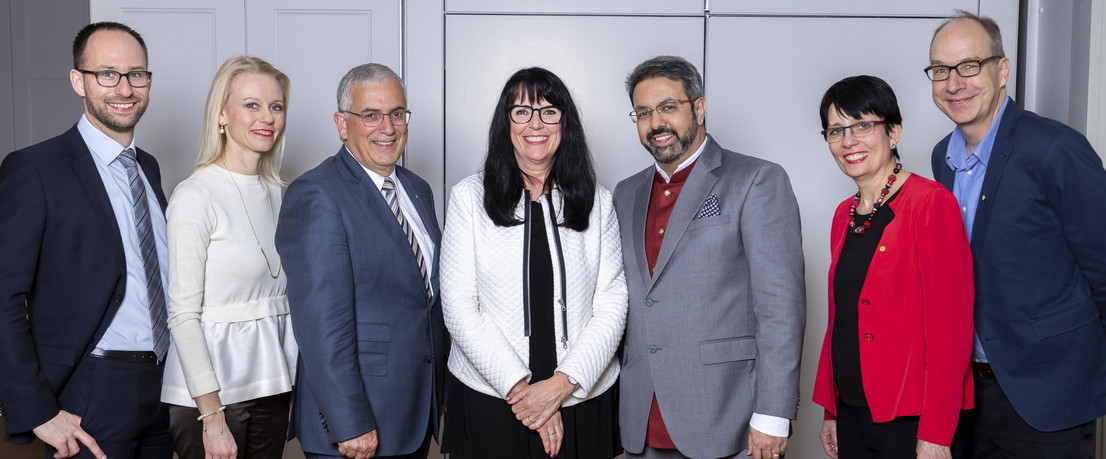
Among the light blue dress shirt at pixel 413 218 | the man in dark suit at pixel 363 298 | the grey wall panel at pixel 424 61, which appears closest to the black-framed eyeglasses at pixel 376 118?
the man in dark suit at pixel 363 298

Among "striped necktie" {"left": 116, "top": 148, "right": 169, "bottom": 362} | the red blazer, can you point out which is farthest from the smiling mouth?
"striped necktie" {"left": 116, "top": 148, "right": 169, "bottom": 362}

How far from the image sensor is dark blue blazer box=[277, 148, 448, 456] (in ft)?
6.64

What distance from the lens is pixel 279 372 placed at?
7.52 feet

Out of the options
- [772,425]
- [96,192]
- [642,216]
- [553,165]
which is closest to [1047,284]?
[772,425]

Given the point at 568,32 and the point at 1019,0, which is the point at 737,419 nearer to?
the point at 568,32

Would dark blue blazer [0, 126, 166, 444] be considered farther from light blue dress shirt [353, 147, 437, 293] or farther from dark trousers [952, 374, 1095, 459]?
dark trousers [952, 374, 1095, 459]

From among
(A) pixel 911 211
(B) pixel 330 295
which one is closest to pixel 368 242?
(B) pixel 330 295

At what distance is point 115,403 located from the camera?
217 centimetres

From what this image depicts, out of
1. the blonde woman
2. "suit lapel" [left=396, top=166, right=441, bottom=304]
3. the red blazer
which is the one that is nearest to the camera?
the red blazer

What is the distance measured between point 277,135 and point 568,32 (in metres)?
1.84

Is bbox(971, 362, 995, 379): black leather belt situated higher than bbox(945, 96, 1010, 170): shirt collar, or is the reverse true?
bbox(945, 96, 1010, 170): shirt collar

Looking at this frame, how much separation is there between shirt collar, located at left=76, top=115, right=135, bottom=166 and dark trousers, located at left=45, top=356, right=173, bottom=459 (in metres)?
0.61

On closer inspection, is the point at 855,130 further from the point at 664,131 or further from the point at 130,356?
the point at 130,356

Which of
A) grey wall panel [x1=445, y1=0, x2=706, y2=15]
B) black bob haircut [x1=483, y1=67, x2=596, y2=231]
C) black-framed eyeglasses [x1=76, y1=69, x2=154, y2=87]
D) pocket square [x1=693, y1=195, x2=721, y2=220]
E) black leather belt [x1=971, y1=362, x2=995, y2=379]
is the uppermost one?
grey wall panel [x1=445, y1=0, x2=706, y2=15]
